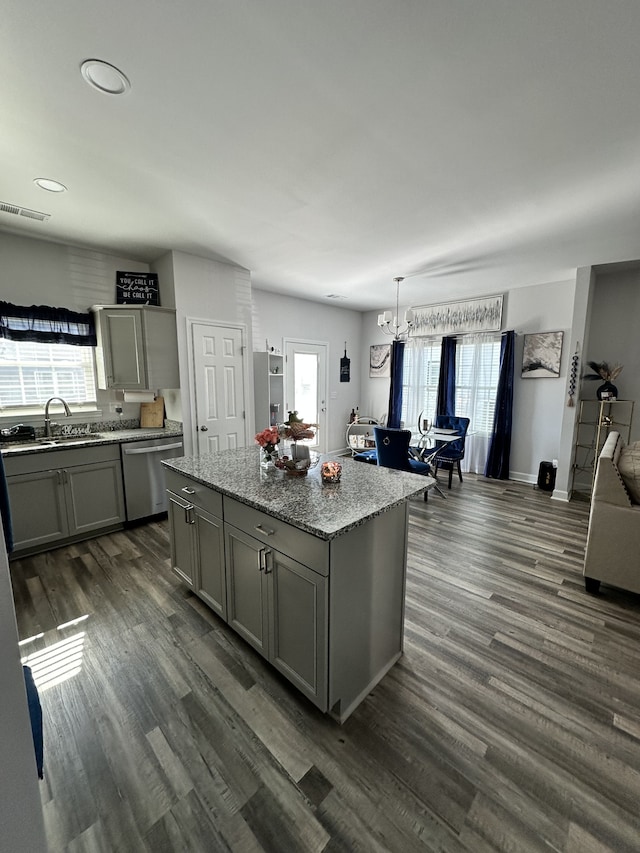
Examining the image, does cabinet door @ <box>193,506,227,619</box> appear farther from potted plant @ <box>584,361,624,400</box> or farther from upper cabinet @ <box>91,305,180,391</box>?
potted plant @ <box>584,361,624,400</box>

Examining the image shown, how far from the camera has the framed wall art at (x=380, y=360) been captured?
6.49m

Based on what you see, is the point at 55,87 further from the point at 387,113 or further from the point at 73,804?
the point at 73,804

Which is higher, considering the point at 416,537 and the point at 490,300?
the point at 490,300

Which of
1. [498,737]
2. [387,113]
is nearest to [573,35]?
[387,113]

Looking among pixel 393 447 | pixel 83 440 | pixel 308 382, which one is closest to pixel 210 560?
pixel 83 440

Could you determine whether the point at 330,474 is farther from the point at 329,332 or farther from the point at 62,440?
the point at 329,332

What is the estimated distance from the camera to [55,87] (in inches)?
59.7

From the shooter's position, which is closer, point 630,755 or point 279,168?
point 630,755

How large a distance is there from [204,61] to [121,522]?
3406 millimetres

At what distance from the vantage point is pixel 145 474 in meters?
3.41

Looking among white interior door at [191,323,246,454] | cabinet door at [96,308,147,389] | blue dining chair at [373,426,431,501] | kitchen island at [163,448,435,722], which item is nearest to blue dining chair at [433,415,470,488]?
blue dining chair at [373,426,431,501]

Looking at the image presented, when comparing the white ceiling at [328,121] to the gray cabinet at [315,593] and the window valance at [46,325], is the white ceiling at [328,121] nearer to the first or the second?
the window valance at [46,325]

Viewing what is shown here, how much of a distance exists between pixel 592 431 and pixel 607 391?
0.64 m

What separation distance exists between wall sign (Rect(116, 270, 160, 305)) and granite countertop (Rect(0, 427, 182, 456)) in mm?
1385
